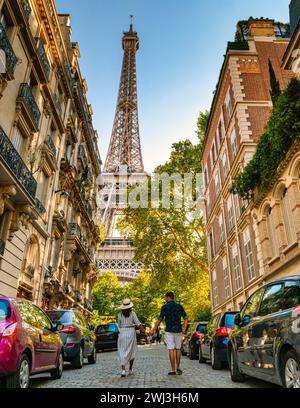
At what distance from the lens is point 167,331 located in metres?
7.56

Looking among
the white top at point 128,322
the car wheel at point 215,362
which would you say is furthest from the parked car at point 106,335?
the white top at point 128,322

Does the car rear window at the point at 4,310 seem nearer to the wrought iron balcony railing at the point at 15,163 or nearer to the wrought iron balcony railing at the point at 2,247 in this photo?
the wrought iron balcony railing at the point at 15,163

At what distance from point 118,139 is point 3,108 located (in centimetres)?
7835

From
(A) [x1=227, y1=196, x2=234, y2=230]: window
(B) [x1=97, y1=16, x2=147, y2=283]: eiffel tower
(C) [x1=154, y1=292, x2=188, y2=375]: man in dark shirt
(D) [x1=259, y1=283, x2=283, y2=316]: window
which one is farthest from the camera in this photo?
(B) [x1=97, y1=16, x2=147, y2=283]: eiffel tower

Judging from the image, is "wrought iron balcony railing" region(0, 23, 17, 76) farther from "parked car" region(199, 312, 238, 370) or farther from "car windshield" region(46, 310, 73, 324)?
"parked car" region(199, 312, 238, 370)

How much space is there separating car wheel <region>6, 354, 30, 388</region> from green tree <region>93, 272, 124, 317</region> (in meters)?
40.6

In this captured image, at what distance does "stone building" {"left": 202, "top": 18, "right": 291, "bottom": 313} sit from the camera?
60.5 ft

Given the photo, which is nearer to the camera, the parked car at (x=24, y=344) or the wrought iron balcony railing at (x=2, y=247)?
the parked car at (x=24, y=344)

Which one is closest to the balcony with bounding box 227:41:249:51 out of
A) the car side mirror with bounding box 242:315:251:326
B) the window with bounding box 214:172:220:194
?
the window with bounding box 214:172:220:194

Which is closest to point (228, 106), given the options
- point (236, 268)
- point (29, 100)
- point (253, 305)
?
point (236, 268)

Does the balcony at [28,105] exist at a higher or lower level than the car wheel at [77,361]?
higher

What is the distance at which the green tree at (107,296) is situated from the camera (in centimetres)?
4509

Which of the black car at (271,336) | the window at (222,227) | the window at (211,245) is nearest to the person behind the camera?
the black car at (271,336)

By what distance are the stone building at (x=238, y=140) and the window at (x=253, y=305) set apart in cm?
943
